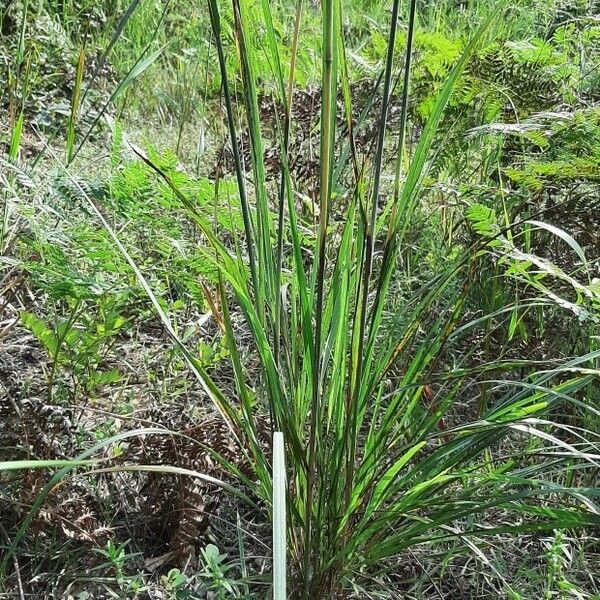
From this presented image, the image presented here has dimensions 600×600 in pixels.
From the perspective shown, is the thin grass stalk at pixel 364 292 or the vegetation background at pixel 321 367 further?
the vegetation background at pixel 321 367

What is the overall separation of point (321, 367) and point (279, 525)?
0.35 metres

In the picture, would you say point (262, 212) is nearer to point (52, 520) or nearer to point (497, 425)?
point (497, 425)

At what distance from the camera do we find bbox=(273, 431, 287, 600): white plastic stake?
0.66 meters

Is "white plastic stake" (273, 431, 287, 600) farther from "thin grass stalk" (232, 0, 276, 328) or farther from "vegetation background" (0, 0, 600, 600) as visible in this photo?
"thin grass stalk" (232, 0, 276, 328)

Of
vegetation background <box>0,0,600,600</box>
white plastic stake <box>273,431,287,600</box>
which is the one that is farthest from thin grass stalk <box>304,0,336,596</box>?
white plastic stake <box>273,431,287,600</box>

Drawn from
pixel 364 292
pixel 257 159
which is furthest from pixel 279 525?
pixel 257 159

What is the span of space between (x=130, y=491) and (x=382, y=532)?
1.45 feet

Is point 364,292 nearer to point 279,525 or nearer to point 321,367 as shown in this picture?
point 321,367

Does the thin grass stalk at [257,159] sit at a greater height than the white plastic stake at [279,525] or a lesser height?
A: greater

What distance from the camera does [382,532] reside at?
111 centimetres

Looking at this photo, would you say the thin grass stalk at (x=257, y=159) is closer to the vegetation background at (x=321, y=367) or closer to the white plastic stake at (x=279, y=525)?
the vegetation background at (x=321, y=367)

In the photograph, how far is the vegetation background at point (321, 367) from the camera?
101cm

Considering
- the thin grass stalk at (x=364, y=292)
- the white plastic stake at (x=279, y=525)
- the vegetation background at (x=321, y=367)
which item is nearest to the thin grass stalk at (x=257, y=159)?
the vegetation background at (x=321, y=367)

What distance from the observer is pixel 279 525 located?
0.73 m
